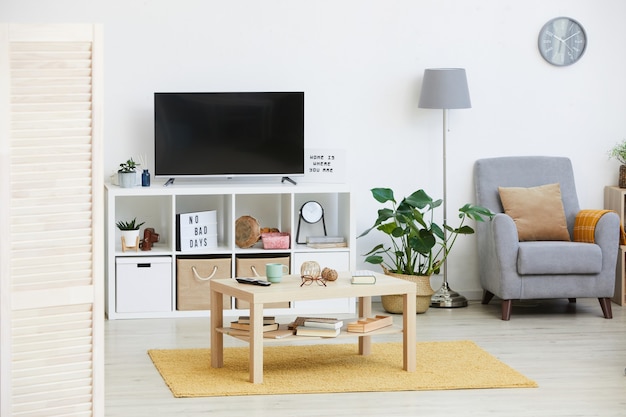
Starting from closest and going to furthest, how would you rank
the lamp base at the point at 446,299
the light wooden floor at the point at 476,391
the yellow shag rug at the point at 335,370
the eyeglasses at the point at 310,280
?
the light wooden floor at the point at 476,391
the yellow shag rug at the point at 335,370
the eyeglasses at the point at 310,280
the lamp base at the point at 446,299

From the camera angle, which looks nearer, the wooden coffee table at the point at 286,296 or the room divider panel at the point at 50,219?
the room divider panel at the point at 50,219

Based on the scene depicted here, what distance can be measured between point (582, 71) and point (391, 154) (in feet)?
4.62

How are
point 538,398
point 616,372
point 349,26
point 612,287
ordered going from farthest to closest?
1. point 349,26
2. point 612,287
3. point 616,372
4. point 538,398

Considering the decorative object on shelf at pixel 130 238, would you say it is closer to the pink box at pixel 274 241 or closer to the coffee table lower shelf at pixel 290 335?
the pink box at pixel 274 241

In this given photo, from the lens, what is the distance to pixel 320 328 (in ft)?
15.4

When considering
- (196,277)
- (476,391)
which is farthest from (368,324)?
(196,277)

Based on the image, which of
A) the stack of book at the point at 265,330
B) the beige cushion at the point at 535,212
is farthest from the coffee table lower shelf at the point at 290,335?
the beige cushion at the point at 535,212

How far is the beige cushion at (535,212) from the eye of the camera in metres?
6.32

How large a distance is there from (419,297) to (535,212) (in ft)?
2.99

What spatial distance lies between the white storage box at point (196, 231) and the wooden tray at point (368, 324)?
5.21ft

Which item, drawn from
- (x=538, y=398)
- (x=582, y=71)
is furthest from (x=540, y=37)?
(x=538, y=398)

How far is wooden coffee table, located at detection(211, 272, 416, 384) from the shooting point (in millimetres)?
4457

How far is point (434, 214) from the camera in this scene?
22.1 feet

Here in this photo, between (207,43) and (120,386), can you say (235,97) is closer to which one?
(207,43)
